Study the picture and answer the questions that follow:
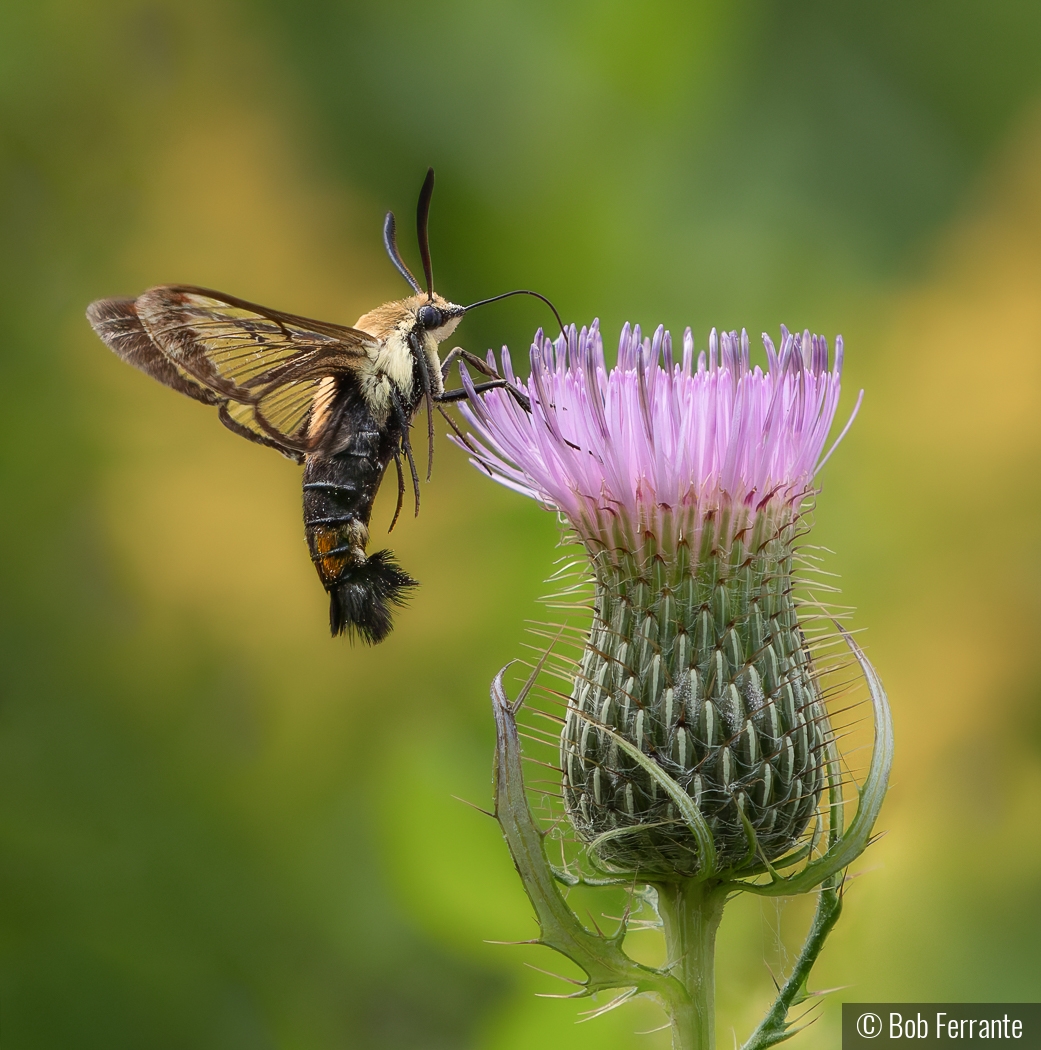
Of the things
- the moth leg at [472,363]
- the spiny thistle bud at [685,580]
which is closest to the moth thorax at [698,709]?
the spiny thistle bud at [685,580]

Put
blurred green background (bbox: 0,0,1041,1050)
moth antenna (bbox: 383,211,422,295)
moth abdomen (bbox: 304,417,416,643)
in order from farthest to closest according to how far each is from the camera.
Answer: blurred green background (bbox: 0,0,1041,1050) < moth antenna (bbox: 383,211,422,295) < moth abdomen (bbox: 304,417,416,643)

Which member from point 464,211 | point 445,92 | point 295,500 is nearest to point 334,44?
point 445,92

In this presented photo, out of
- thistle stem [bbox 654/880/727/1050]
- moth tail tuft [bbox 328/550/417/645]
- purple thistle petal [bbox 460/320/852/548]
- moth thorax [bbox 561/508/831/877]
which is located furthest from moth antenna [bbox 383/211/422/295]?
thistle stem [bbox 654/880/727/1050]

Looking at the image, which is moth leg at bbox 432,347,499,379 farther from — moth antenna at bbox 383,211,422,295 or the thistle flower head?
moth antenna at bbox 383,211,422,295

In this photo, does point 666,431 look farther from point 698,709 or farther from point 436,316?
point 436,316

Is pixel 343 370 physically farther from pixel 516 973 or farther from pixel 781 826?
pixel 516 973

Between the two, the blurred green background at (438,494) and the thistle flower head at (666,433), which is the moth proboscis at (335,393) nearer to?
the thistle flower head at (666,433)
